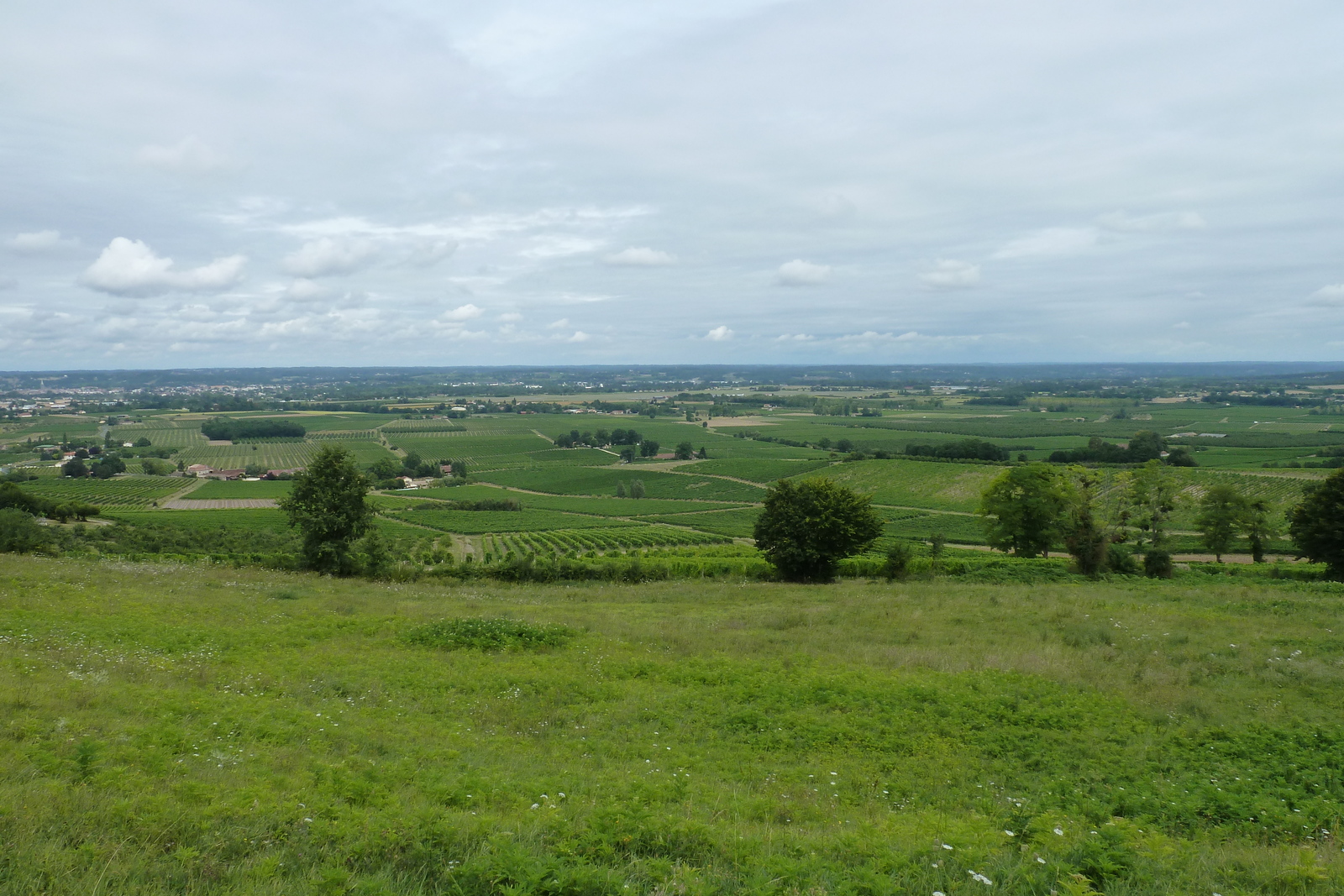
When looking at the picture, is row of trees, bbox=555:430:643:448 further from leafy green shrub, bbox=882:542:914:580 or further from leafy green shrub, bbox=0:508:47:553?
leafy green shrub, bbox=0:508:47:553

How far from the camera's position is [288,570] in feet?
107

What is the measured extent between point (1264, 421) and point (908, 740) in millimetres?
201917

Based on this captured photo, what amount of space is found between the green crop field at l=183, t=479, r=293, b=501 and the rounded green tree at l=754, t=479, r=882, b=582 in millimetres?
79710

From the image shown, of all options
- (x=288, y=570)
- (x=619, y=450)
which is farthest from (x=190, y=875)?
(x=619, y=450)

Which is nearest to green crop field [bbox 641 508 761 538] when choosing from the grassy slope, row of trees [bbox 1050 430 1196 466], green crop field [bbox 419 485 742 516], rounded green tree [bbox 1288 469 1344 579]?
green crop field [bbox 419 485 742 516]

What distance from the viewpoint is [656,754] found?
10.4 m

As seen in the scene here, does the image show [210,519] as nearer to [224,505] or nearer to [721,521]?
[224,505]

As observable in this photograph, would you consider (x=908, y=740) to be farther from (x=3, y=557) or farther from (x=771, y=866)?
(x=3, y=557)

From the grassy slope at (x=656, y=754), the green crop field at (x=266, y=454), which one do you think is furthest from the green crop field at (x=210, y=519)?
the grassy slope at (x=656, y=754)

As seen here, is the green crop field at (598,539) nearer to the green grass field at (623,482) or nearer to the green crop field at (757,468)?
the green grass field at (623,482)

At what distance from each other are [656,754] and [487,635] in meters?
8.11

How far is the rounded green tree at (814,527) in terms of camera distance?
113 feet

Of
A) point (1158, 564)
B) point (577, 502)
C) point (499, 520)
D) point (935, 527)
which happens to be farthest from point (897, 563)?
point (577, 502)

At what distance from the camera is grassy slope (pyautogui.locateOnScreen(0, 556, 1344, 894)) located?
6383 millimetres
